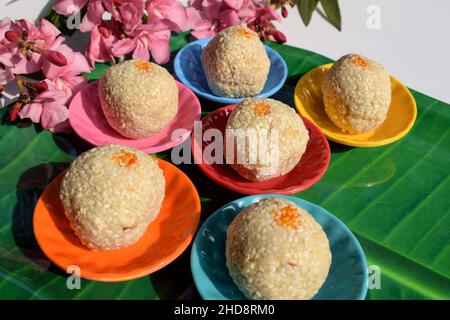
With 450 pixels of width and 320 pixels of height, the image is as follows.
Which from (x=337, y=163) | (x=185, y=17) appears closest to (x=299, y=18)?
(x=185, y=17)

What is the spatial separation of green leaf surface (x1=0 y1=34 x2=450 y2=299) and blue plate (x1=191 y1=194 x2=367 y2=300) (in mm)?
93

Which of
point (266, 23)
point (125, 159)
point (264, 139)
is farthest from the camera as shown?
point (266, 23)

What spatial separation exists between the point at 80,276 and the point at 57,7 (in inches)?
41.9

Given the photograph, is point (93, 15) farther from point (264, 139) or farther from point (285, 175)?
point (285, 175)

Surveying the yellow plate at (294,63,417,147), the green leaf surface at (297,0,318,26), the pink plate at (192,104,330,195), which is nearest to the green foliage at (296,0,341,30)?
the green leaf surface at (297,0,318,26)

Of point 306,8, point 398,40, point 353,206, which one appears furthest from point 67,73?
point 398,40

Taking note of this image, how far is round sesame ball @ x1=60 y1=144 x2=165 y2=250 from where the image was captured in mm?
1304

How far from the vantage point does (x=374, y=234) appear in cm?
156

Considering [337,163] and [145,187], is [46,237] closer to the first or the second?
[145,187]

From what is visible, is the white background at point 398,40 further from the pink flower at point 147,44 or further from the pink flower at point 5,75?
the pink flower at point 5,75

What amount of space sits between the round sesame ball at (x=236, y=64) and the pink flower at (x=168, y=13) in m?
0.18

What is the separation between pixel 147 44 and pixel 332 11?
54.5 inches

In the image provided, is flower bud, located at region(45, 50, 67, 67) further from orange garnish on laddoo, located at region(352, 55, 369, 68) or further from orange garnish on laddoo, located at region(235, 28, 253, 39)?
orange garnish on laddoo, located at region(352, 55, 369, 68)

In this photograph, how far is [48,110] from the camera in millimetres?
1698
